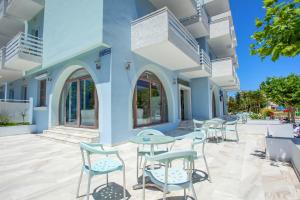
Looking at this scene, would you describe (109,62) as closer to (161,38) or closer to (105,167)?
(161,38)

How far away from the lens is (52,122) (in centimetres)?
984

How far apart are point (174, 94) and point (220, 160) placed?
7.06m

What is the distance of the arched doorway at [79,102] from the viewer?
8227mm

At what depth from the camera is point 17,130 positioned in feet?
33.6

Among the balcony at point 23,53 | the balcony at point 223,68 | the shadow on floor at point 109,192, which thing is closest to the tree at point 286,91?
the balcony at point 223,68

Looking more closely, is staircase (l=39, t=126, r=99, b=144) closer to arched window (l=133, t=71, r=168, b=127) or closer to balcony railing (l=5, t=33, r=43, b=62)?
arched window (l=133, t=71, r=168, b=127)

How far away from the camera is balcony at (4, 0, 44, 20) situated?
10.6 m

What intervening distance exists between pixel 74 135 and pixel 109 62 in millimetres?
3764

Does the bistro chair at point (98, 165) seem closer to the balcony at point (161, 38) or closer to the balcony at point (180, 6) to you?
the balcony at point (161, 38)

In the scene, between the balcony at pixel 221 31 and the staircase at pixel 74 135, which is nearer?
the staircase at pixel 74 135

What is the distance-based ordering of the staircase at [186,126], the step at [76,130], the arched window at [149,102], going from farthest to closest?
the staircase at [186,126] → the arched window at [149,102] → the step at [76,130]

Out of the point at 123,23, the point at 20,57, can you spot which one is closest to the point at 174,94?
the point at 123,23

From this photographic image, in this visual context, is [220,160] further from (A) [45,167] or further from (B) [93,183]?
(A) [45,167]

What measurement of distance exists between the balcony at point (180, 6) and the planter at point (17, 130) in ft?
36.5
